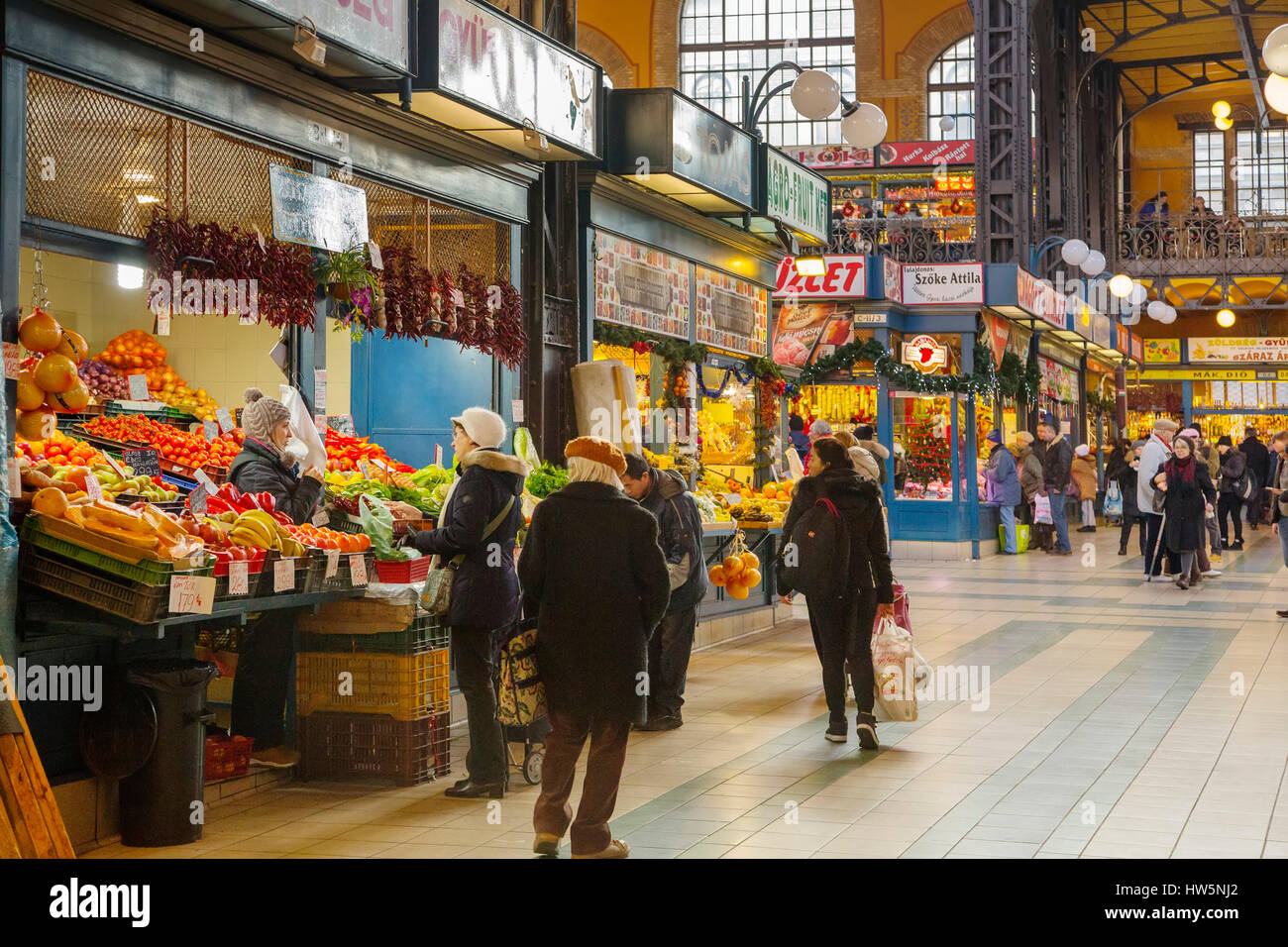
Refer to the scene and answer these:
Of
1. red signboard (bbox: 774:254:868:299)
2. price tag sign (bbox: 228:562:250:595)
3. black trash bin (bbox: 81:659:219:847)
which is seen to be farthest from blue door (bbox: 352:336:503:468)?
red signboard (bbox: 774:254:868:299)

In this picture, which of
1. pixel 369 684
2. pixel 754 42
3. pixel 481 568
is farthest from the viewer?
pixel 754 42

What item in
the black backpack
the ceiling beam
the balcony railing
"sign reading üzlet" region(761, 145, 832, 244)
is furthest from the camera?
the ceiling beam

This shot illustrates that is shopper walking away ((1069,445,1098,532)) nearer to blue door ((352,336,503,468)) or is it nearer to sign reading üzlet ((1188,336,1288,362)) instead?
sign reading üzlet ((1188,336,1288,362))

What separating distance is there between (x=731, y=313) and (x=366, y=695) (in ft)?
25.8

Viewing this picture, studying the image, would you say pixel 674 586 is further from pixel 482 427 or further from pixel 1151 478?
pixel 1151 478

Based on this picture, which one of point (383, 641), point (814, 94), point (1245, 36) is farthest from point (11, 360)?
point (1245, 36)

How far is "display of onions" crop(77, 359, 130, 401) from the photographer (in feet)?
28.5

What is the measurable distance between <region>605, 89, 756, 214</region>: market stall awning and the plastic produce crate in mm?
6364

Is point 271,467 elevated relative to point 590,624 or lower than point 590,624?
elevated

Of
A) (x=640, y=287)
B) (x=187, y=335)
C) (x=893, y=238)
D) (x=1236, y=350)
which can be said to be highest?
(x=893, y=238)

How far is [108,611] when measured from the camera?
17.0 ft

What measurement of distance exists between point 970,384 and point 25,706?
15968 mm

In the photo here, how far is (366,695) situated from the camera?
6641mm
